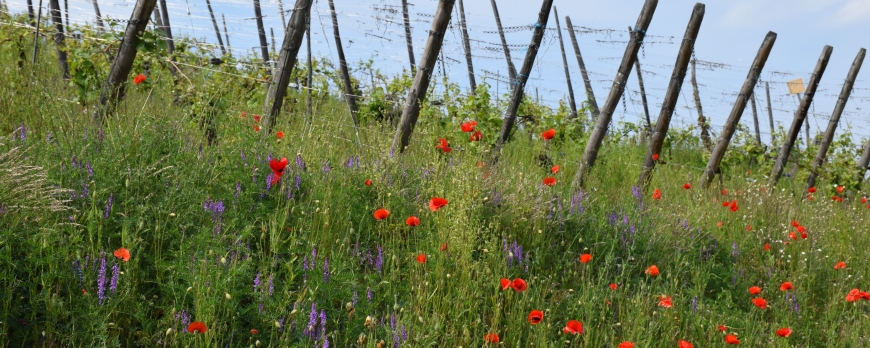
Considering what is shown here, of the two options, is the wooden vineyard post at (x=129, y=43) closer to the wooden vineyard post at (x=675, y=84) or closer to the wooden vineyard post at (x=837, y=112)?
the wooden vineyard post at (x=675, y=84)

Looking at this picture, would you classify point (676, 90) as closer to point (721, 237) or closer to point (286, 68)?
point (721, 237)

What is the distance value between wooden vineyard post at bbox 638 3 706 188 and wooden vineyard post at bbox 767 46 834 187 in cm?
249

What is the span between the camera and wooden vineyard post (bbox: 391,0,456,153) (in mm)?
4918

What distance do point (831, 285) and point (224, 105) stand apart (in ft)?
14.3

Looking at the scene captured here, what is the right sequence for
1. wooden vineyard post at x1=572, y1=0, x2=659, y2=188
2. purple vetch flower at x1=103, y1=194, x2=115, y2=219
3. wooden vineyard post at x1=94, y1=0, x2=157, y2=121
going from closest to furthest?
purple vetch flower at x1=103, y1=194, x2=115, y2=219 < wooden vineyard post at x1=94, y1=0, x2=157, y2=121 < wooden vineyard post at x1=572, y1=0, x2=659, y2=188

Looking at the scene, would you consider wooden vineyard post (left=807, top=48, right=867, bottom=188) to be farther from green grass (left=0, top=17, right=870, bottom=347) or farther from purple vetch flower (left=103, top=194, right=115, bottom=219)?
purple vetch flower (left=103, top=194, right=115, bottom=219)

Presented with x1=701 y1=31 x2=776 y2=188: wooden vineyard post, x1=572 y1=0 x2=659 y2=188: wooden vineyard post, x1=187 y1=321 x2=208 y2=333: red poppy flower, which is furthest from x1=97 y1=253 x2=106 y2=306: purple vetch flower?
x1=701 y1=31 x2=776 y2=188: wooden vineyard post

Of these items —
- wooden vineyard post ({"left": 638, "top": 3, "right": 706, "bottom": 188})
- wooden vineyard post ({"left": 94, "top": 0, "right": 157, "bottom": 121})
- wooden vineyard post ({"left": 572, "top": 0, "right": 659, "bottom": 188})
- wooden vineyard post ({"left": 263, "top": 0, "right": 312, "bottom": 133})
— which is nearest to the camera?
wooden vineyard post ({"left": 94, "top": 0, "right": 157, "bottom": 121})

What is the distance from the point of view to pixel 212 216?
8.84ft

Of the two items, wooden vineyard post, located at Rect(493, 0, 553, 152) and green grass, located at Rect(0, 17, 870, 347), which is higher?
wooden vineyard post, located at Rect(493, 0, 553, 152)

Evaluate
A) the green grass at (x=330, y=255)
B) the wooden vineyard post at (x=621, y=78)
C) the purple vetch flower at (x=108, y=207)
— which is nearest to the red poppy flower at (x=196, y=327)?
the green grass at (x=330, y=255)

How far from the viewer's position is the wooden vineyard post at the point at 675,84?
6.39 m

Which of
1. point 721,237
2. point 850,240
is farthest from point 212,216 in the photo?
point 850,240

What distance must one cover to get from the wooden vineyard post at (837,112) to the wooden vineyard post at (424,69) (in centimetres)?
671
